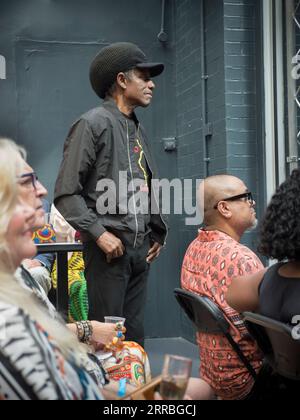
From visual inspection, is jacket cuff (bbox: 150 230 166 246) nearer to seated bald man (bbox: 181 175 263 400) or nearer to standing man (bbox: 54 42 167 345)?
standing man (bbox: 54 42 167 345)

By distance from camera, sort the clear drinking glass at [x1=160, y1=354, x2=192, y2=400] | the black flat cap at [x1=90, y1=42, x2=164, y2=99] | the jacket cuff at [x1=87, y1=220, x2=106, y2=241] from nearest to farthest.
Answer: the clear drinking glass at [x1=160, y1=354, x2=192, y2=400] < the jacket cuff at [x1=87, y1=220, x2=106, y2=241] < the black flat cap at [x1=90, y1=42, x2=164, y2=99]

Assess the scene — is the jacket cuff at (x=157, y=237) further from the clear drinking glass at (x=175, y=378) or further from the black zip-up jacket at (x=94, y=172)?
the clear drinking glass at (x=175, y=378)

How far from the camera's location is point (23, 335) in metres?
1.27

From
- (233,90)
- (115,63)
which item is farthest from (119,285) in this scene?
(233,90)

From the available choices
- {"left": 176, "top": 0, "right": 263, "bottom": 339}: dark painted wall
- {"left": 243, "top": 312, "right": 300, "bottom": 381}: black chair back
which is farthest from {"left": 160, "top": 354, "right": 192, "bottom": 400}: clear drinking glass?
{"left": 176, "top": 0, "right": 263, "bottom": 339}: dark painted wall

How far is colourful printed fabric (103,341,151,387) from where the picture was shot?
2439 millimetres

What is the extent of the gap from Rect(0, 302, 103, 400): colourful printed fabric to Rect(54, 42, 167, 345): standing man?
1.74 metres

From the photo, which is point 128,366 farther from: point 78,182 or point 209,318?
point 78,182

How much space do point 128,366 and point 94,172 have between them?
1099mm

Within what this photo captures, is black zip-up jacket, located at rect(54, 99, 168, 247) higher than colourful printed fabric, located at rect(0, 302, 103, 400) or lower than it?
higher

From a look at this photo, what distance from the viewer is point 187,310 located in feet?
8.69

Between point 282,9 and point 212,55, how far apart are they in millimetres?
654
